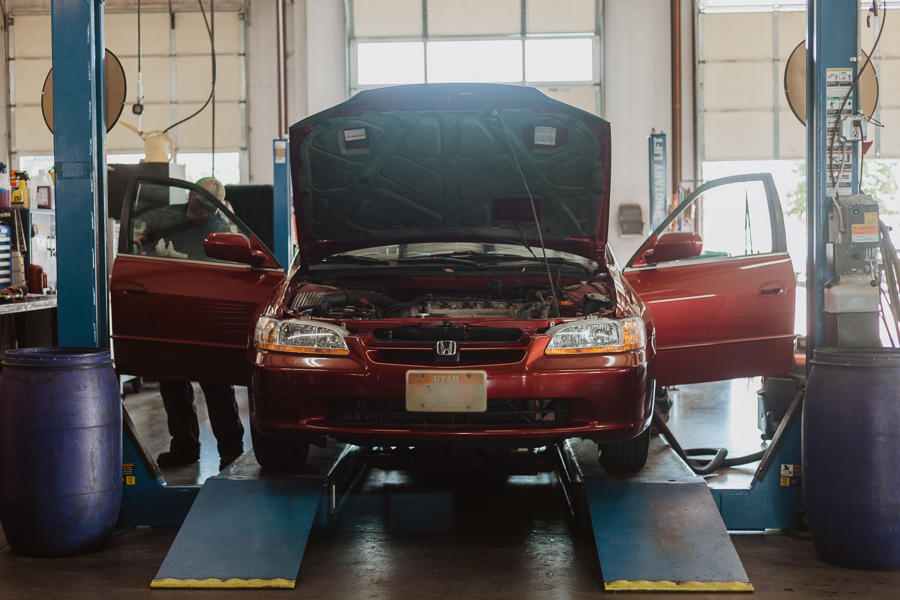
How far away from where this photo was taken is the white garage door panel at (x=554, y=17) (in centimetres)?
1397

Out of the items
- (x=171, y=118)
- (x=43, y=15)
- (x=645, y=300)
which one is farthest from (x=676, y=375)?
(x=43, y=15)

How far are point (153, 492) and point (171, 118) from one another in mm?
11786

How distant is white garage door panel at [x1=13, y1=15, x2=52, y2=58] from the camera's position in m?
14.8

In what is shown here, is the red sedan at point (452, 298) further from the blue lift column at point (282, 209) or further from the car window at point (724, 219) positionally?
the car window at point (724, 219)

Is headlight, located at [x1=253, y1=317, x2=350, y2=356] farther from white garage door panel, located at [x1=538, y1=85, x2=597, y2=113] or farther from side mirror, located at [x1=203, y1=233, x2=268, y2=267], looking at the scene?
white garage door panel, located at [x1=538, y1=85, x2=597, y2=113]

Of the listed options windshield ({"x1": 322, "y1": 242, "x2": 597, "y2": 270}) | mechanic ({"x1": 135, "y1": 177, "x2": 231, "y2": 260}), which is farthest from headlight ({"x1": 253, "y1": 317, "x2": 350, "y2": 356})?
mechanic ({"x1": 135, "y1": 177, "x2": 231, "y2": 260})

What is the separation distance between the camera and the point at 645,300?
4.04 metres

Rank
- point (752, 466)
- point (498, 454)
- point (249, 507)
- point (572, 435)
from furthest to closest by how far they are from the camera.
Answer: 1. point (752, 466)
2. point (498, 454)
3. point (249, 507)
4. point (572, 435)

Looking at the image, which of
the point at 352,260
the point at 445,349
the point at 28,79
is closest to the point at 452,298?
the point at 352,260

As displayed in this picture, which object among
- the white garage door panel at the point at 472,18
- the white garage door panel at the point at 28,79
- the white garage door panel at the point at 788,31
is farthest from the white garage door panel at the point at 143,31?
the white garage door panel at the point at 788,31

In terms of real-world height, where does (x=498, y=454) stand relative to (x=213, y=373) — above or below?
below

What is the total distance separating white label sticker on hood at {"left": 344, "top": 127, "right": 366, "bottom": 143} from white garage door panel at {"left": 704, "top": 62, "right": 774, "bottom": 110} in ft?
37.4

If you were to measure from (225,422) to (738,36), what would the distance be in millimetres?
11810

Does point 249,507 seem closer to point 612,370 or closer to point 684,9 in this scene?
point 612,370
